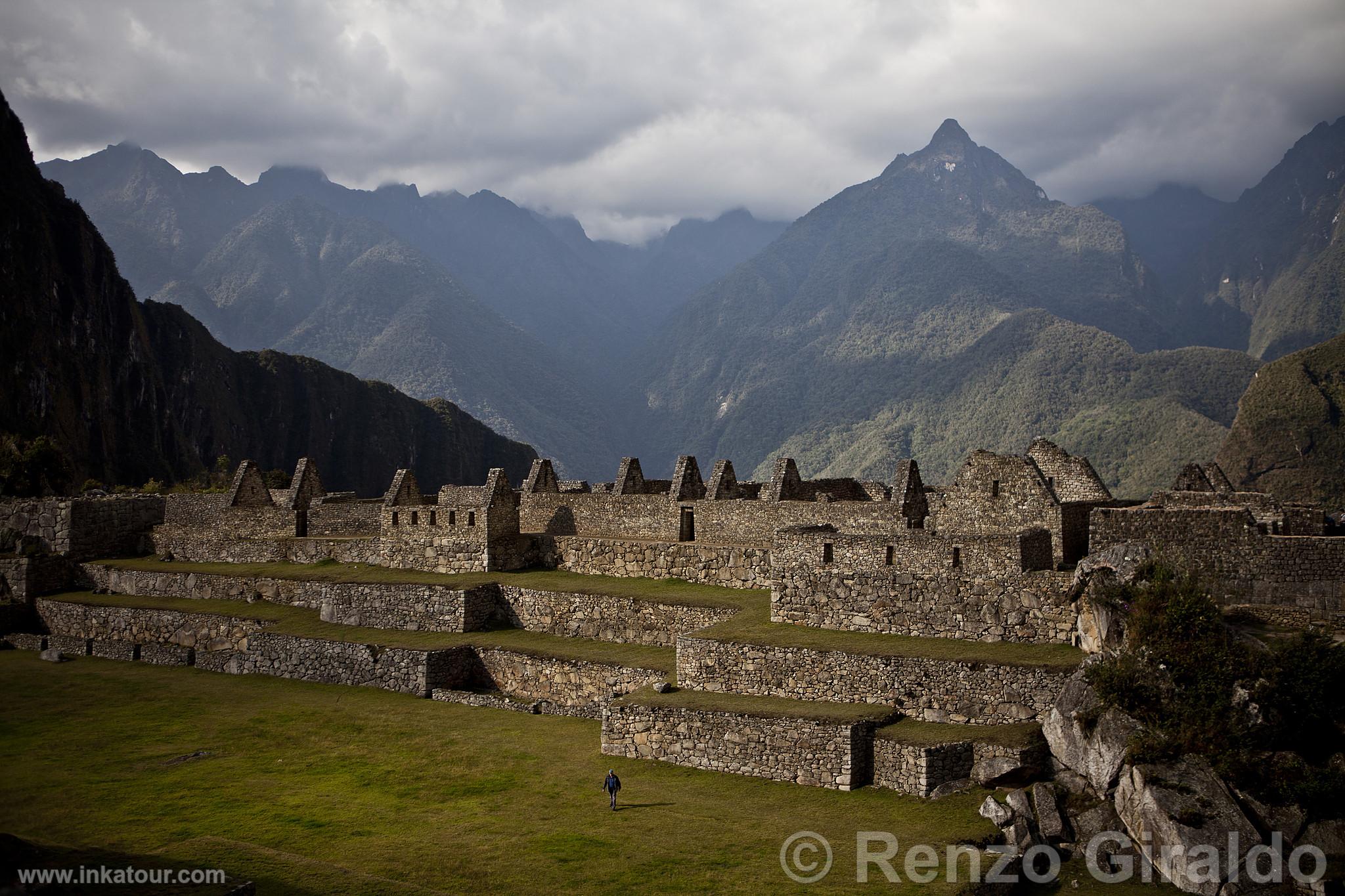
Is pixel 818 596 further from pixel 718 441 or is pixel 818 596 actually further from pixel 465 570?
pixel 718 441

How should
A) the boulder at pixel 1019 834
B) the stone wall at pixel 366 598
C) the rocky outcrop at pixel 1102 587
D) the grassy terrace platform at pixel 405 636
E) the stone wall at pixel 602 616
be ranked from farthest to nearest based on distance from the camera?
the stone wall at pixel 366 598 → the stone wall at pixel 602 616 → the grassy terrace platform at pixel 405 636 → the rocky outcrop at pixel 1102 587 → the boulder at pixel 1019 834

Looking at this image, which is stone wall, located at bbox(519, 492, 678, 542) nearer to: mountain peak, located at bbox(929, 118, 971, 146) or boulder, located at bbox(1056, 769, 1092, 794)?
boulder, located at bbox(1056, 769, 1092, 794)

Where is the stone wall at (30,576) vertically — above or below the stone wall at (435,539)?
below

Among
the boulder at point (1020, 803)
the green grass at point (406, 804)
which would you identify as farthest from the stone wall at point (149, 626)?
the boulder at point (1020, 803)

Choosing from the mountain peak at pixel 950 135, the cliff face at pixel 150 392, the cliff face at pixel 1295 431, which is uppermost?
the mountain peak at pixel 950 135

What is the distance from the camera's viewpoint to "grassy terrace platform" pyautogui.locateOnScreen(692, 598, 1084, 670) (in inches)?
658

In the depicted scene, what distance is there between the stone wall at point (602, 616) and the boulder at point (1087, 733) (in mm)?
7784

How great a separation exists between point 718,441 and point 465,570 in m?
113

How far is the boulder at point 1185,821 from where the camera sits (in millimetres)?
12648

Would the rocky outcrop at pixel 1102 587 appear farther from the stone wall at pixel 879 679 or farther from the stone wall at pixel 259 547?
the stone wall at pixel 259 547

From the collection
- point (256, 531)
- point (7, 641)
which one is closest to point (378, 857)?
point (7, 641)

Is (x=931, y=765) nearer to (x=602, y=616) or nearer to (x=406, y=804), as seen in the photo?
(x=406, y=804)

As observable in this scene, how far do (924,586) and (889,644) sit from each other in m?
1.29

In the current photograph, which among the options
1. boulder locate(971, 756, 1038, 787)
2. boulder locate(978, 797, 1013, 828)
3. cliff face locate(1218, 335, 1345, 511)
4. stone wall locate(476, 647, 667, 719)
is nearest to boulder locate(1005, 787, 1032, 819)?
boulder locate(978, 797, 1013, 828)
